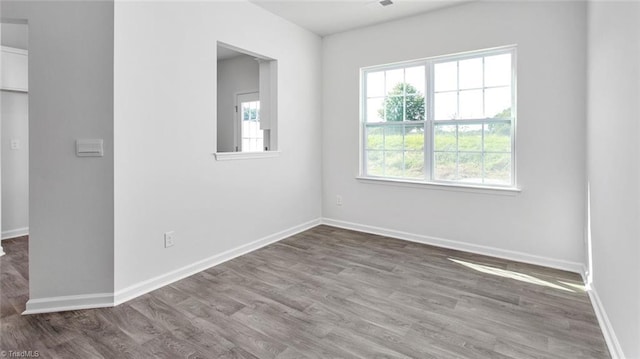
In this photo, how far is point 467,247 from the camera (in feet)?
12.0

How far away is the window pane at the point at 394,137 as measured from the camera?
13.6ft

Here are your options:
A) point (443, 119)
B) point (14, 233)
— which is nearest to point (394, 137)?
point (443, 119)

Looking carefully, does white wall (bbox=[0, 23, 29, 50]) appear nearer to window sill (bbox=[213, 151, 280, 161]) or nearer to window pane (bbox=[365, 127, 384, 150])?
window sill (bbox=[213, 151, 280, 161])

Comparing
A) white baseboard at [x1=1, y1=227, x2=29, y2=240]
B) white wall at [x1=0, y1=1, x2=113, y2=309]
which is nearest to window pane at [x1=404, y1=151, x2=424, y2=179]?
white wall at [x1=0, y1=1, x2=113, y2=309]

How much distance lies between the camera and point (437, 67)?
382 centimetres

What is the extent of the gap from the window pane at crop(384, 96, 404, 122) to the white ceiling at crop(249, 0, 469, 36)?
3.16 feet

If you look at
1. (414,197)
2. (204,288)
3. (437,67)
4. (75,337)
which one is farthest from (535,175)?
(75,337)

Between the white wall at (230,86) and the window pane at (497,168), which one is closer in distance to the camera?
the window pane at (497,168)

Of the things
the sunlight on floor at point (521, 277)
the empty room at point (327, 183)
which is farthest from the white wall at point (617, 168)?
the sunlight on floor at point (521, 277)

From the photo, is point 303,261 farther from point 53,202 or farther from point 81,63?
point 81,63

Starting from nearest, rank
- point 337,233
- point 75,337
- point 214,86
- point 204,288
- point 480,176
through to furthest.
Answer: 1. point 75,337
2. point 204,288
3. point 214,86
4. point 480,176
5. point 337,233

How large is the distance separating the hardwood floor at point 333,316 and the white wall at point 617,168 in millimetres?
335

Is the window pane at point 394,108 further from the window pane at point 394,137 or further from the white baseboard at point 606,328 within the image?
the white baseboard at point 606,328

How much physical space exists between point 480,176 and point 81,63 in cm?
376
